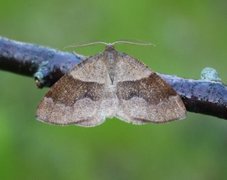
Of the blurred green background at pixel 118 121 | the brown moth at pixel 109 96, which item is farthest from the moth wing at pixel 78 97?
the blurred green background at pixel 118 121

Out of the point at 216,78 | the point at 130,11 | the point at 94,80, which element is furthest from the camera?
the point at 130,11

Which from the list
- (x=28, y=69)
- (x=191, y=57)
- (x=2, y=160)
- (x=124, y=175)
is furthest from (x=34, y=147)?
(x=191, y=57)

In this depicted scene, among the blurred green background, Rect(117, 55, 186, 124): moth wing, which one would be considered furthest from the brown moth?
the blurred green background

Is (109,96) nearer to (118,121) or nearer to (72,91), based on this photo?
(72,91)

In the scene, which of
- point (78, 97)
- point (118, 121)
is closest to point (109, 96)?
point (78, 97)

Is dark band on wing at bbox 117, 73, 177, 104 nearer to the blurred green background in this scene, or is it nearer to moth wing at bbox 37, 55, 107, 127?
moth wing at bbox 37, 55, 107, 127

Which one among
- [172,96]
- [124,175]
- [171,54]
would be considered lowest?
[124,175]

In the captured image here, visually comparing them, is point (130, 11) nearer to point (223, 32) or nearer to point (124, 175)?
point (223, 32)

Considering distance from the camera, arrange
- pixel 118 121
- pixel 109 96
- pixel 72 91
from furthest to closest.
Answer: pixel 118 121 → pixel 72 91 → pixel 109 96
